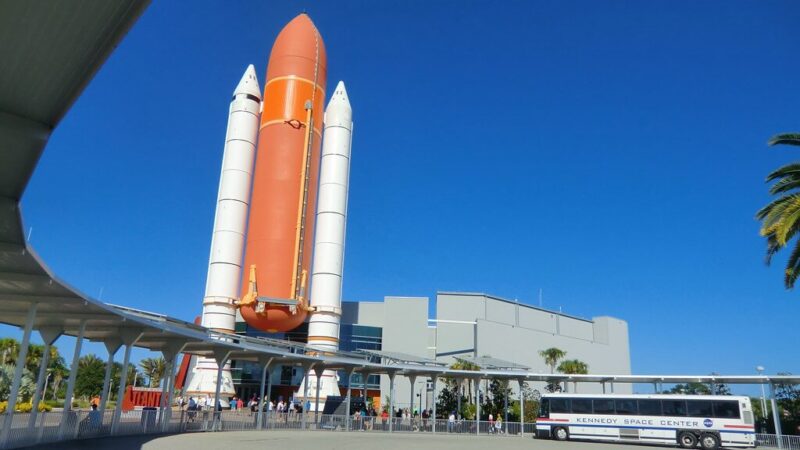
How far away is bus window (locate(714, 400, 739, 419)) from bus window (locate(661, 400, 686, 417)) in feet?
4.58

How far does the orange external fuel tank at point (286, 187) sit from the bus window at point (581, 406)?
817 inches

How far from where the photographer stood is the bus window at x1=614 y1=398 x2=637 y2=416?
100 feet

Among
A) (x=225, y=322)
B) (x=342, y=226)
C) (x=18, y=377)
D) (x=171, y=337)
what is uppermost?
(x=342, y=226)

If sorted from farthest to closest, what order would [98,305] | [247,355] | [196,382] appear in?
[196,382] → [247,355] → [98,305]

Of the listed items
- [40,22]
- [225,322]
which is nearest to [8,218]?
[40,22]

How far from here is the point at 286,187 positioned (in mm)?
45969

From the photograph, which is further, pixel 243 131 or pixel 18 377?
pixel 243 131

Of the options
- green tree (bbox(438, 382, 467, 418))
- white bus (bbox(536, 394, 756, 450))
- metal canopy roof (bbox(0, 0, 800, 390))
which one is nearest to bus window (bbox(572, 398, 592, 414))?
white bus (bbox(536, 394, 756, 450))

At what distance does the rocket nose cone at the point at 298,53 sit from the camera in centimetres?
4794

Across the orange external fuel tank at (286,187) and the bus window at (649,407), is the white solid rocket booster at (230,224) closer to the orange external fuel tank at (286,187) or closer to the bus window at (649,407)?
the orange external fuel tank at (286,187)

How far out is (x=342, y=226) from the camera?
1911 inches

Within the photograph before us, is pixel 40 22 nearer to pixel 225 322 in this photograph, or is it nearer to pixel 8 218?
pixel 8 218

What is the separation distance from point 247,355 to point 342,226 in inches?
787

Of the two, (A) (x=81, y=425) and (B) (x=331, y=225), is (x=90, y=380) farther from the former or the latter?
(A) (x=81, y=425)
